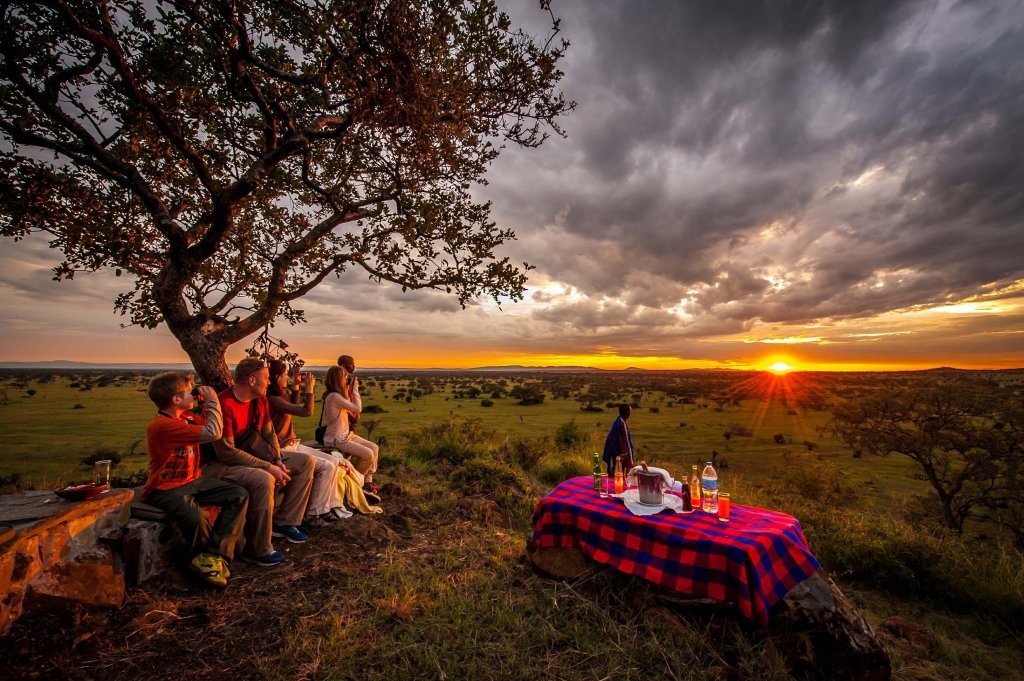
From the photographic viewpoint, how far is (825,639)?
3549mm

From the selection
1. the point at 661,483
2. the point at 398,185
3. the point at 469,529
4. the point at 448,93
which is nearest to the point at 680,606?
the point at 661,483

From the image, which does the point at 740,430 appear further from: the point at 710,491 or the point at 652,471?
the point at 652,471

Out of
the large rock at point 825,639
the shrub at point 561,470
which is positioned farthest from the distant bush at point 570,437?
the large rock at point 825,639

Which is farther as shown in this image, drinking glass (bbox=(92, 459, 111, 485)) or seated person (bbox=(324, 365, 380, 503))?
seated person (bbox=(324, 365, 380, 503))

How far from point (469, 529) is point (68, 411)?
46.5 meters

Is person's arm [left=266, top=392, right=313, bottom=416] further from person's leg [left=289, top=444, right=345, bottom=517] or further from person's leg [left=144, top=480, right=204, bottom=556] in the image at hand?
person's leg [left=144, top=480, right=204, bottom=556]

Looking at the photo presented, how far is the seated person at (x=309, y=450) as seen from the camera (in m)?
6.36

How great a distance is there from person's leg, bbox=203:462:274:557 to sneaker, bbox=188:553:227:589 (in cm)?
61

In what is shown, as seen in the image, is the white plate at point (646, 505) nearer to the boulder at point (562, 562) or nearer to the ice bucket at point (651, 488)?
the ice bucket at point (651, 488)

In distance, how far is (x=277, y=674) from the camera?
3279 mm

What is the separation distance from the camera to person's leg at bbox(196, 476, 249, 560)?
477cm

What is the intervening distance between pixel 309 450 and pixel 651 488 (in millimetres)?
5560

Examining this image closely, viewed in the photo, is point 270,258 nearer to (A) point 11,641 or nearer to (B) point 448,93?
(B) point 448,93

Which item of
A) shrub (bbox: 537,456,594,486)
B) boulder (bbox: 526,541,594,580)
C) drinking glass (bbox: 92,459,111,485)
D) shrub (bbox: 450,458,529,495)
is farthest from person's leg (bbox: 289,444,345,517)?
shrub (bbox: 537,456,594,486)
